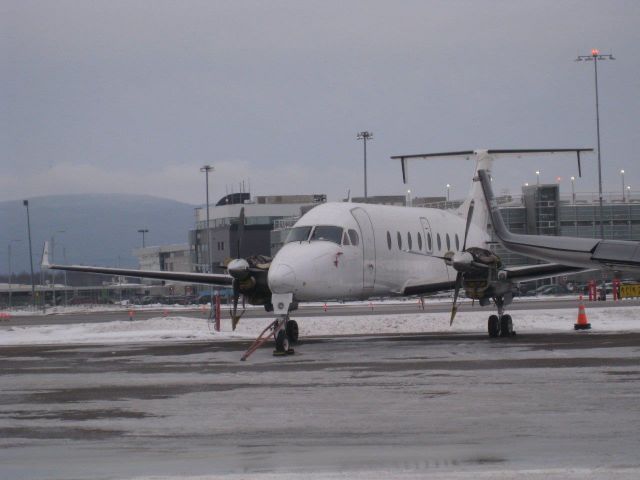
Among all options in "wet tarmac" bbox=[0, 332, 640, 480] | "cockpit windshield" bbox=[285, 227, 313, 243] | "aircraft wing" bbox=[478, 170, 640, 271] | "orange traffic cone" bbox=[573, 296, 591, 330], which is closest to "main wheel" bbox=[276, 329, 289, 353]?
"wet tarmac" bbox=[0, 332, 640, 480]

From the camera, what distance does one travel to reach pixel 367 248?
29.0m

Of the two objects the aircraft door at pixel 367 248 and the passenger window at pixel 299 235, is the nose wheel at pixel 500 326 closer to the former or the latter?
the aircraft door at pixel 367 248

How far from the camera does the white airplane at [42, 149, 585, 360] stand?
26.0m

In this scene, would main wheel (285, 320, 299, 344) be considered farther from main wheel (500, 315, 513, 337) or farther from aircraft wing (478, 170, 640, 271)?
aircraft wing (478, 170, 640, 271)

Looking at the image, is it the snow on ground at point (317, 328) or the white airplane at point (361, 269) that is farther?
the snow on ground at point (317, 328)

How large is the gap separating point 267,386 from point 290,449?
6395 mm

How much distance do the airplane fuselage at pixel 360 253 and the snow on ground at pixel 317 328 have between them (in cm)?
370

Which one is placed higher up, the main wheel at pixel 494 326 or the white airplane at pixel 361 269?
the white airplane at pixel 361 269

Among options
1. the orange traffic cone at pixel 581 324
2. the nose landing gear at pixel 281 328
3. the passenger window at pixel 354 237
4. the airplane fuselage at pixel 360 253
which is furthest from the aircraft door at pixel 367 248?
the orange traffic cone at pixel 581 324

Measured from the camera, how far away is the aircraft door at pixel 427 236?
3303cm

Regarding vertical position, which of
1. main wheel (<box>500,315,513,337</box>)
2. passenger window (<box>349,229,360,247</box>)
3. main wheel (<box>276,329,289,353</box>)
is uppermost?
passenger window (<box>349,229,360,247</box>)

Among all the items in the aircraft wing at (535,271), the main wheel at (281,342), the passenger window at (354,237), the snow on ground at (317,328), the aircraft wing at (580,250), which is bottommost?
the snow on ground at (317,328)

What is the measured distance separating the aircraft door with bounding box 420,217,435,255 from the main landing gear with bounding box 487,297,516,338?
12.1 ft

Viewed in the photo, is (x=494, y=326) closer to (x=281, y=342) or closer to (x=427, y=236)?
(x=427, y=236)
